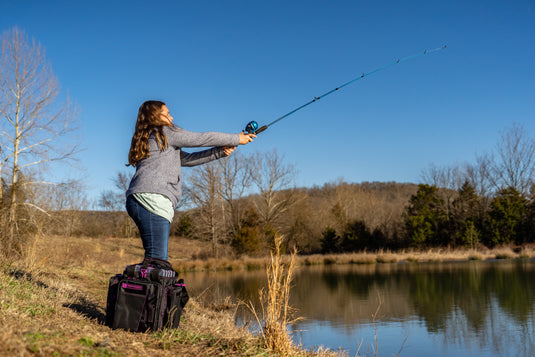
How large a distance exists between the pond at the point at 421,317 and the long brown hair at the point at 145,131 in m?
1.55

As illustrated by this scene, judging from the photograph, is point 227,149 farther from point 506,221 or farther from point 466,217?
point 466,217

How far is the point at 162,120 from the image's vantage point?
3.09 metres

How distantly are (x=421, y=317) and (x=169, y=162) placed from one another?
6.28m

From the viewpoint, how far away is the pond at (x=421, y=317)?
223 inches

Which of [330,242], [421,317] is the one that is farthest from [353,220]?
[421,317]

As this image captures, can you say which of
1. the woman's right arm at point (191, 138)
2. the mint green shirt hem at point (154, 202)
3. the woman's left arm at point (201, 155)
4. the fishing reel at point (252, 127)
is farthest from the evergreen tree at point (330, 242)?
the mint green shirt hem at point (154, 202)

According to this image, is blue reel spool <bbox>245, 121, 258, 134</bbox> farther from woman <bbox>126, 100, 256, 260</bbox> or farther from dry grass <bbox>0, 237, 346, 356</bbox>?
dry grass <bbox>0, 237, 346, 356</bbox>

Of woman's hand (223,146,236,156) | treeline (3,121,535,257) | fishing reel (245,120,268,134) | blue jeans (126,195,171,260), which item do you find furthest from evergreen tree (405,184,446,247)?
blue jeans (126,195,171,260)

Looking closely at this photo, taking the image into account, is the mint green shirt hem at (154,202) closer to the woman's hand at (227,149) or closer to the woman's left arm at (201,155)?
the woman's left arm at (201,155)

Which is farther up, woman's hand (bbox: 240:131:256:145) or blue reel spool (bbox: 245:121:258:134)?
blue reel spool (bbox: 245:121:258:134)

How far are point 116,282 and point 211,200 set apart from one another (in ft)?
87.5

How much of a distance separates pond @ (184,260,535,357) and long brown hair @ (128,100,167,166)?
1553mm

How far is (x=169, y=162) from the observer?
304cm

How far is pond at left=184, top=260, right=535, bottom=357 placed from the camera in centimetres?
567
